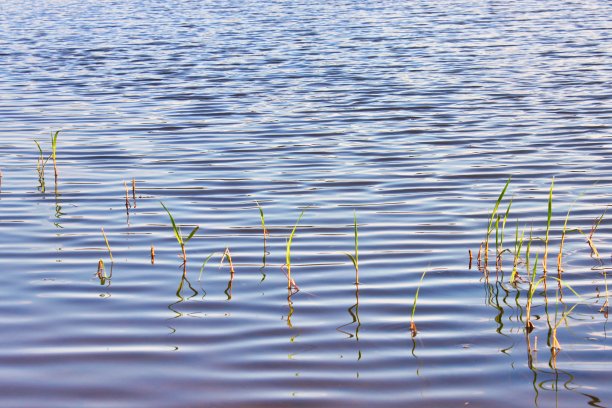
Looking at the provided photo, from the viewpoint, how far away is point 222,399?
15.1 ft

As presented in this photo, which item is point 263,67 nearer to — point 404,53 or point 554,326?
point 404,53

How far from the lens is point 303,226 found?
25.3 ft

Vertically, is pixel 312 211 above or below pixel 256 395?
above

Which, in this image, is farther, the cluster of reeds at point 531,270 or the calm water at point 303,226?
the cluster of reeds at point 531,270

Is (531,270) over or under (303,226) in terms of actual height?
under

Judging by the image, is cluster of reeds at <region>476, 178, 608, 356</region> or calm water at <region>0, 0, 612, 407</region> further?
cluster of reeds at <region>476, 178, 608, 356</region>

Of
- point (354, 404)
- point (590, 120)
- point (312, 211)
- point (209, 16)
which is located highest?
point (209, 16)

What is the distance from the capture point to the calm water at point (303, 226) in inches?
191

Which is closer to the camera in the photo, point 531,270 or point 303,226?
point 531,270

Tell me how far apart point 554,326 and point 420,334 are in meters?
0.71

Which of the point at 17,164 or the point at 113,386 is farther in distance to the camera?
the point at 17,164

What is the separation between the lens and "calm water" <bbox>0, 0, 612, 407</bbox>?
4.85 meters

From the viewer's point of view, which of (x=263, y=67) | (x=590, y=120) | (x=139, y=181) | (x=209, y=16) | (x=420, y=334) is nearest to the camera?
(x=420, y=334)

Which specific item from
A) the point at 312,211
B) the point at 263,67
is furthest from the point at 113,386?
the point at 263,67
